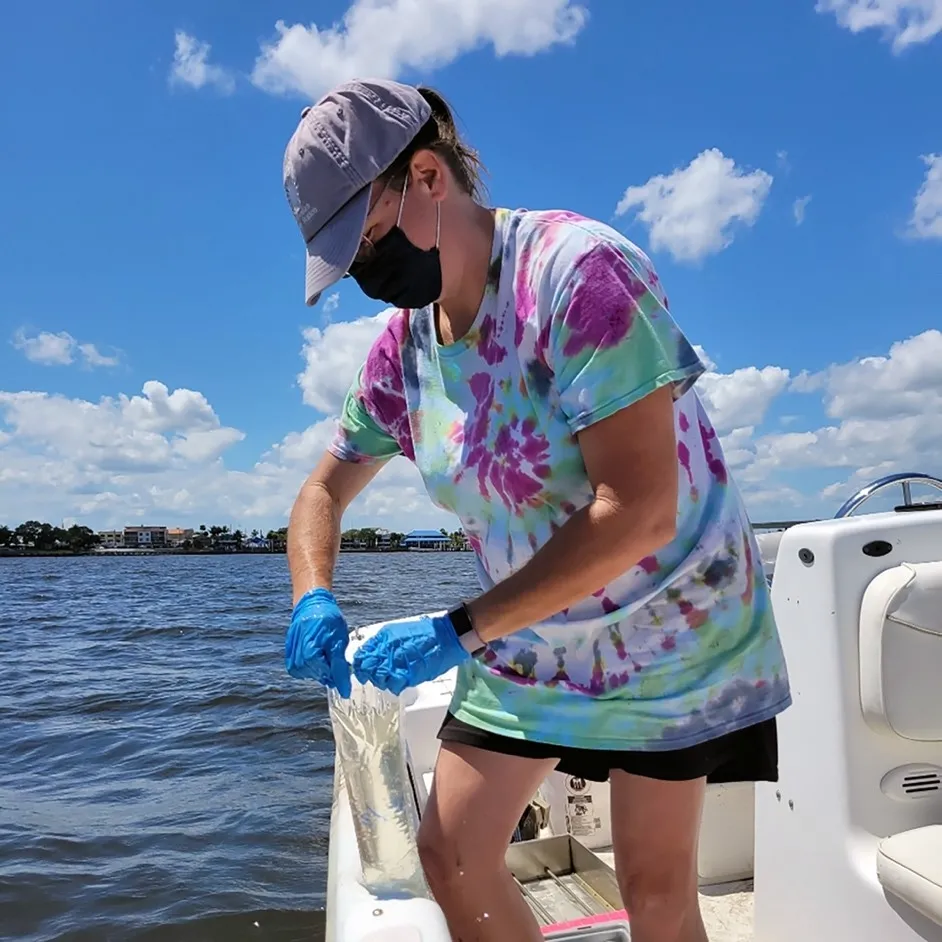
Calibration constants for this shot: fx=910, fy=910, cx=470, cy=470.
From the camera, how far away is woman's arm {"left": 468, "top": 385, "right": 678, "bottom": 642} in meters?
1.33

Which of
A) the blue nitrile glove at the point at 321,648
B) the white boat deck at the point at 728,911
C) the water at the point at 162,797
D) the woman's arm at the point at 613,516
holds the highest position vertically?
the woman's arm at the point at 613,516

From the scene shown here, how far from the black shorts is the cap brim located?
84cm

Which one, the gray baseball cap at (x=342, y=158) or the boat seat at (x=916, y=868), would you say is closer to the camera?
the gray baseball cap at (x=342, y=158)

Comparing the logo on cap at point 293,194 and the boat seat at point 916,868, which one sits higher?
the logo on cap at point 293,194

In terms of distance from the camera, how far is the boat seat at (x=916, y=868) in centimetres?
175

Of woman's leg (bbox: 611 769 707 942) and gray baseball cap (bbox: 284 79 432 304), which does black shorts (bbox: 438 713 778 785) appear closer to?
woman's leg (bbox: 611 769 707 942)

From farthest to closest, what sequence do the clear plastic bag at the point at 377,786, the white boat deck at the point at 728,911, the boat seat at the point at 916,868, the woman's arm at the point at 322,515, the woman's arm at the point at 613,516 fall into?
the white boat deck at the point at 728,911
the woman's arm at the point at 322,515
the boat seat at the point at 916,868
the clear plastic bag at the point at 377,786
the woman's arm at the point at 613,516

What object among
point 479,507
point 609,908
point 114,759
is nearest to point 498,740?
point 479,507

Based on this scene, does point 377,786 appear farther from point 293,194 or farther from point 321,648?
point 293,194

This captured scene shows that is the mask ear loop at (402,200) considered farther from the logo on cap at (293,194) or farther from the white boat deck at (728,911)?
the white boat deck at (728,911)

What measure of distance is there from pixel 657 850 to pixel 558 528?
58 centimetres

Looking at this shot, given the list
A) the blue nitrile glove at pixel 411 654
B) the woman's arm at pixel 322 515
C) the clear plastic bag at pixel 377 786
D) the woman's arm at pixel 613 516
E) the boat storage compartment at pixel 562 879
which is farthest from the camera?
the boat storage compartment at pixel 562 879

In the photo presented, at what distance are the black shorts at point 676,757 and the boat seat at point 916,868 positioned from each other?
0.46 meters

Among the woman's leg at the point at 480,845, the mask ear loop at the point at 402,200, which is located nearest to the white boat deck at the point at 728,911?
the woman's leg at the point at 480,845
